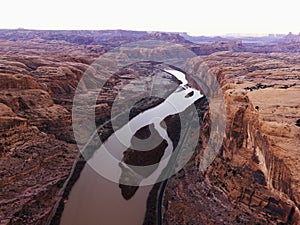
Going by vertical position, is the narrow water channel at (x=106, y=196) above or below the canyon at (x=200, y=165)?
below

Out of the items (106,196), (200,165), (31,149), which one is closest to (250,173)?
(200,165)

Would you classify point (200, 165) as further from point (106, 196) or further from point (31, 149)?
point (31, 149)

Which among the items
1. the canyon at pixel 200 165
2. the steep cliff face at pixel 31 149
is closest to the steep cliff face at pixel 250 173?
the canyon at pixel 200 165

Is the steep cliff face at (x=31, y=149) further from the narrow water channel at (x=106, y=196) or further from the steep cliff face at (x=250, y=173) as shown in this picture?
the steep cliff face at (x=250, y=173)

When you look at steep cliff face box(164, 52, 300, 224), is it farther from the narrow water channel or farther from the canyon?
the narrow water channel

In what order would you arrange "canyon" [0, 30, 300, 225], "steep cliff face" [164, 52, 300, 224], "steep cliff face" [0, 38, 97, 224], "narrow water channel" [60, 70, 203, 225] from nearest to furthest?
"steep cliff face" [164, 52, 300, 224] < "canyon" [0, 30, 300, 225] < "narrow water channel" [60, 70, 203, 225] < "steep cliff face" [0, 38, 97, 224]

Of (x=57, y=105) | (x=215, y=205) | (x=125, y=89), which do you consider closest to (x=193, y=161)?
(x=215, y=205)

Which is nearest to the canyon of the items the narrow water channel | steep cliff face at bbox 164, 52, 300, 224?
steep cliff face at bbox 164, 52, 300, 224

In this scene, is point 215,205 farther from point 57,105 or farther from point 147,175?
point 57,105
